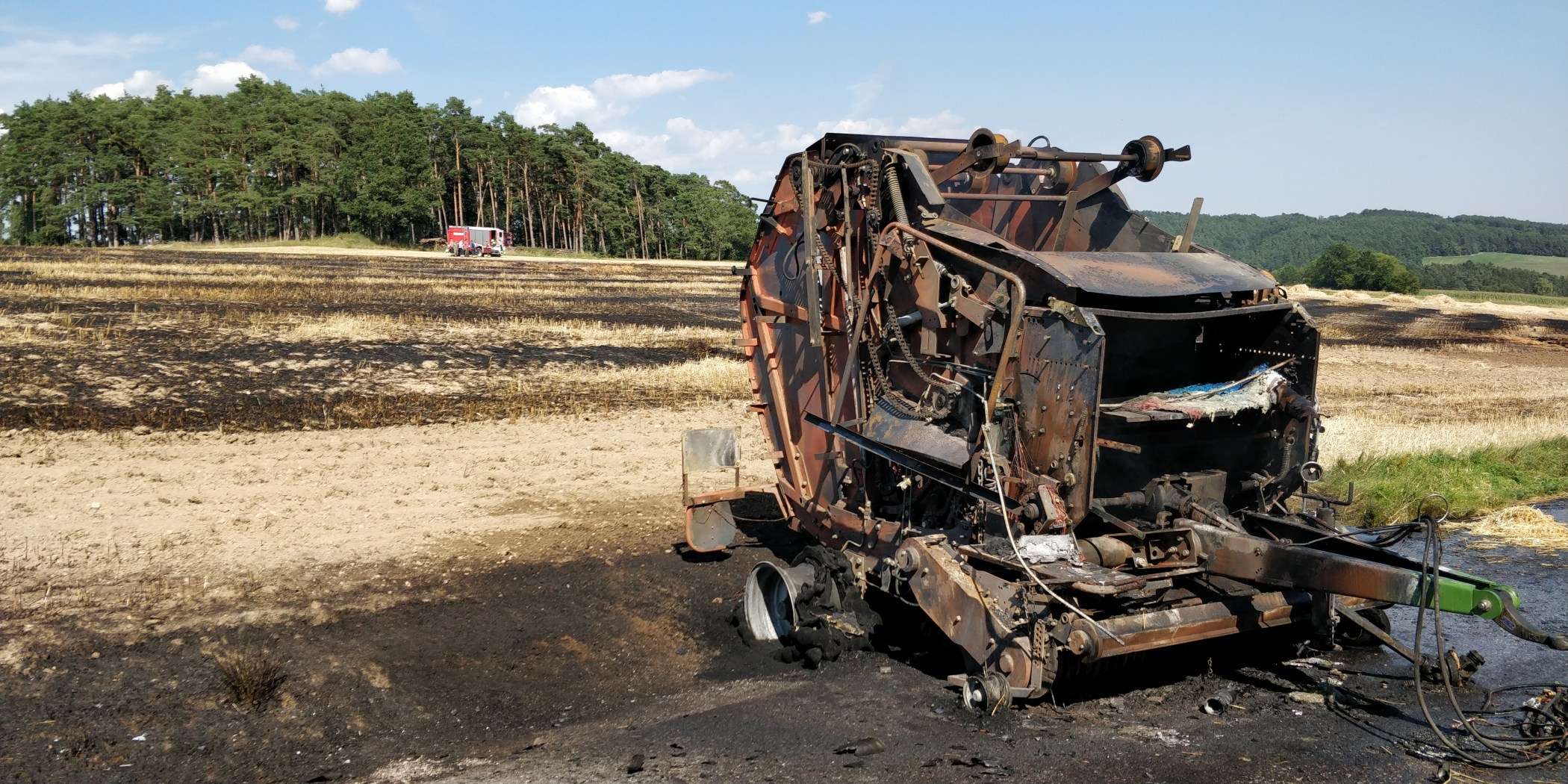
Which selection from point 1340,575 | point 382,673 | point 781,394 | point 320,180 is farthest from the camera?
point 320,180

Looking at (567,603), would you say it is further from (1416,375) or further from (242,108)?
(242,108)

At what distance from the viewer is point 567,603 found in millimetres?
9359

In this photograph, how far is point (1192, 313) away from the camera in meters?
7.36

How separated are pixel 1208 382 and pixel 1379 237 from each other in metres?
153

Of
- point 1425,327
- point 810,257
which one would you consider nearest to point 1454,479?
point 810,257

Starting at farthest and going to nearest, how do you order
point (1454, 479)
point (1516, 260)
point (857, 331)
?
point (1516, 260)
point (1454, 479)
point (857, 331)

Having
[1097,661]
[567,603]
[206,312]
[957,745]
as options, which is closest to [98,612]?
[567,603]

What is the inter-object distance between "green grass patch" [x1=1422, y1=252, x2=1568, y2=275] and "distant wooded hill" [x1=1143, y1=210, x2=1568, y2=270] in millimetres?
2284

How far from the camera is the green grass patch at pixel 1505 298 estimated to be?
71.5 m

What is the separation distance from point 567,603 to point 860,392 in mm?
2879

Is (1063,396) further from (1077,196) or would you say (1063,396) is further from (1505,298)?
(1505,298)

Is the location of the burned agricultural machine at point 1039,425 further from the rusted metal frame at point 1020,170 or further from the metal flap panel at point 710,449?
the metal flap panel at point 710,449

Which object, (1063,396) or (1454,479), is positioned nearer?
(1063,396)

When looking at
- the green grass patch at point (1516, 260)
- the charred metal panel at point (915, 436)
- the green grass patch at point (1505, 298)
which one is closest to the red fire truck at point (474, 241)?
the green grass patch at point (1505, 298)
